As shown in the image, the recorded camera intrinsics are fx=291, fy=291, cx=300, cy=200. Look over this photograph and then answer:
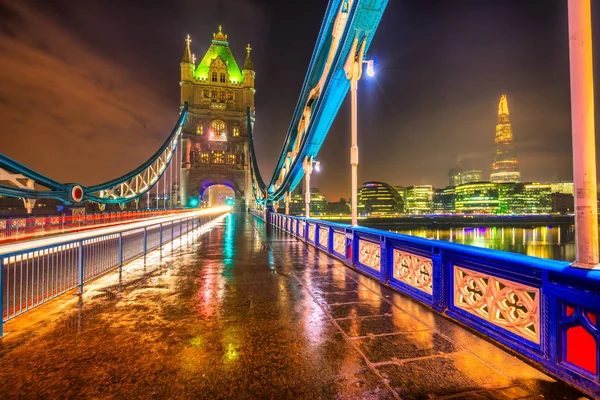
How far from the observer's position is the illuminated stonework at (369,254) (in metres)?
6.10

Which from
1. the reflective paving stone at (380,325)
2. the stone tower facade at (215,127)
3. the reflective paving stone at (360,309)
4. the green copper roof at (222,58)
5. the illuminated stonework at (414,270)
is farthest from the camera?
the green copper roof at (222,58)

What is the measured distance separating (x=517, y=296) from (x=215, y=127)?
65.8 m

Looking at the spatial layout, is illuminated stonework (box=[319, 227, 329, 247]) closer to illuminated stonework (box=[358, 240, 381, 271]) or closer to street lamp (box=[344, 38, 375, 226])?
street lamp (box=[344, 38, 375, 226])

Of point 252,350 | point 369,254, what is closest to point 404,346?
point 252,350

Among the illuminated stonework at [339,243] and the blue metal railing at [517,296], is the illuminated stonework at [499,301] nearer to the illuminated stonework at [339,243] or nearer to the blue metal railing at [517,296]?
A: the blue metal railing at [517,296]

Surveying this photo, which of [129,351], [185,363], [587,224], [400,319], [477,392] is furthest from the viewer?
[400,319]

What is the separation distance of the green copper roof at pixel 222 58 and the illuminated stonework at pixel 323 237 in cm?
6645

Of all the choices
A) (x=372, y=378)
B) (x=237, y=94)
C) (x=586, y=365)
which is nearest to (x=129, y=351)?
(x=372, y=378)

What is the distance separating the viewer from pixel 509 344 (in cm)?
305

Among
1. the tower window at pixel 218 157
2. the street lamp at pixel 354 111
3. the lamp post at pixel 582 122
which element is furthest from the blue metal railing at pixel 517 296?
the tower window at pixel 218 157

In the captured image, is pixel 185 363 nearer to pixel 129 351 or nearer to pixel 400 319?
pixel 129 351

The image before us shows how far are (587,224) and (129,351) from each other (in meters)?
4.52

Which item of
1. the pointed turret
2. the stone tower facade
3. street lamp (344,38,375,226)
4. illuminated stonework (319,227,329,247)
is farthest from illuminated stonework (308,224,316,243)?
the pointed turret

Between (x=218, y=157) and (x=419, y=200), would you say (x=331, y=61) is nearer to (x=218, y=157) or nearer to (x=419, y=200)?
(x=218, y=157)
